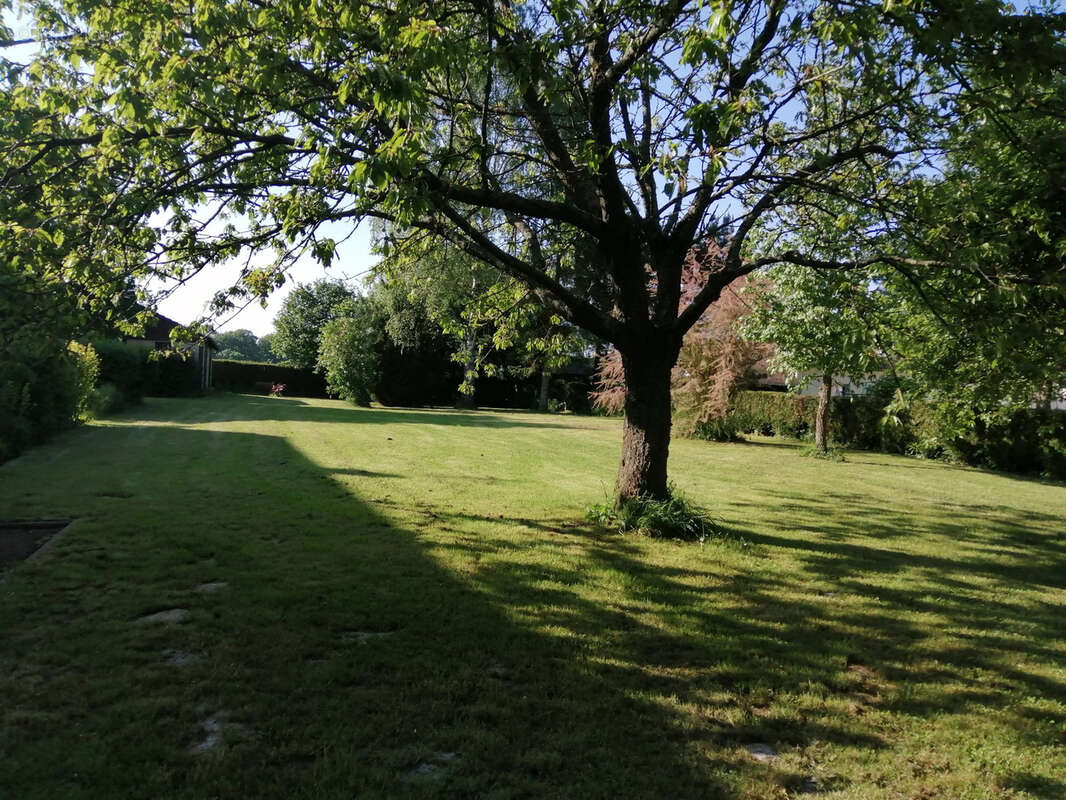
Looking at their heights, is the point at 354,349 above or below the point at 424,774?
above

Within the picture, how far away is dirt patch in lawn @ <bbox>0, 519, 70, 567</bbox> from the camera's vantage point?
5828 mm

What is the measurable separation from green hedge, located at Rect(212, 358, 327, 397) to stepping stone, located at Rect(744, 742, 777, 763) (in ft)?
135

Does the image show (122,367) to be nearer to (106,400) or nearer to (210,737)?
(106,400)

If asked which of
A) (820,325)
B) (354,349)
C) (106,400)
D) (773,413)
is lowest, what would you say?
(106,400)

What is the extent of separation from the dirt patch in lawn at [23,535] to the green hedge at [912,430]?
11.6 metres

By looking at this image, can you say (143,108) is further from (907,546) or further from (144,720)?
(907,546)

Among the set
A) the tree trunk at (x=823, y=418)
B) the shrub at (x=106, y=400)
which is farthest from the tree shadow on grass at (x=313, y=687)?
the tree trunk at (x=823, y=418)

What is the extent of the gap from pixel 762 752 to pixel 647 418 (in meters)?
4.79

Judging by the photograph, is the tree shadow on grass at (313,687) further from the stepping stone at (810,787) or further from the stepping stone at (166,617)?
the stepping stone at (810,787)

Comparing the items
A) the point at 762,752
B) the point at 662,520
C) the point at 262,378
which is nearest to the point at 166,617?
the point at 762,752

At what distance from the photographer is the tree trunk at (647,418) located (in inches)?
305

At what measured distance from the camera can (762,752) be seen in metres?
3.22

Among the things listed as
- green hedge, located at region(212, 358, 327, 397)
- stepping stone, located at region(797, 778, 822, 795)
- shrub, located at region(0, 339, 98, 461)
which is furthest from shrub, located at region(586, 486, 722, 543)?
green hedge, located at region(212, 358, 327, 397)

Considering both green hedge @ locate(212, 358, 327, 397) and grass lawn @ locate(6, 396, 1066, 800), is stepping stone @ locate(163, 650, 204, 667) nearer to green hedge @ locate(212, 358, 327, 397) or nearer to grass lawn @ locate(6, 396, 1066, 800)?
grass lawn @ locate(6, 396, 1066, 800)
